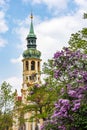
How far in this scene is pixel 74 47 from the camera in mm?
31766

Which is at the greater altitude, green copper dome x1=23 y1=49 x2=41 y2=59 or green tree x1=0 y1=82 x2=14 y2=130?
green copper dome x1=23 y1=49 x2=41 y2=59

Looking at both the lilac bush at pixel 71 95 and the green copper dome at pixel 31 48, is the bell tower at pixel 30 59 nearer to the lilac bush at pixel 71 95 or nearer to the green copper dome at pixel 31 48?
the green copper dome at pixel 31 48

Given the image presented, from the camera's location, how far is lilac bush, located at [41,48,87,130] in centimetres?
1905

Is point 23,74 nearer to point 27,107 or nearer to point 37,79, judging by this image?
point 37,79

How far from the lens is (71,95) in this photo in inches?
766

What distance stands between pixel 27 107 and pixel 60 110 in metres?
32.1

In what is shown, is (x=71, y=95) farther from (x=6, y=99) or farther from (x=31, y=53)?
(x=31, y=53)

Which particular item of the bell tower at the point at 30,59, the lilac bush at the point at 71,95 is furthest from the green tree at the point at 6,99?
the bell tower at the point at 30,59

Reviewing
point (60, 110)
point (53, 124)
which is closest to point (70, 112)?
point (60, 110)

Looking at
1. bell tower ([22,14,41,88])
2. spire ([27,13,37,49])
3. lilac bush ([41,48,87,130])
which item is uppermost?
spire ([27,13,37,49])

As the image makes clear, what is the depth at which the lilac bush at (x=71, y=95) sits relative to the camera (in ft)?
62.5

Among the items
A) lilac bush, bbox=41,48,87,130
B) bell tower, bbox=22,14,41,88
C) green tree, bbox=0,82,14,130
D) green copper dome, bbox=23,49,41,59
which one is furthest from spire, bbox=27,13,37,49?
lilac bush, bbox=41,48,87,130

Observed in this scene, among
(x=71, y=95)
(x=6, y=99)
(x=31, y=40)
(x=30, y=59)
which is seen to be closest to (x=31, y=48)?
(x=31, y=40)

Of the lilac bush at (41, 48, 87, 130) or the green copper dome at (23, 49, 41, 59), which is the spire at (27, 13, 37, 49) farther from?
the lilac bush at (41, 48, 87, 130)
